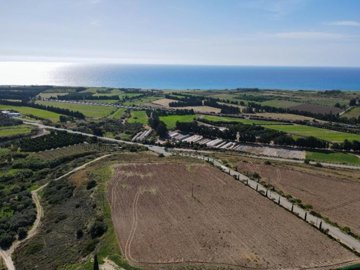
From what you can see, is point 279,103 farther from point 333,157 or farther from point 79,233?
point 79,233

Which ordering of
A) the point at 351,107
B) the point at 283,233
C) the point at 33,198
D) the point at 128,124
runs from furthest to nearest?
the point at 351,107 → the point at 128,124 → the point at 33,198 → the point at 283,233

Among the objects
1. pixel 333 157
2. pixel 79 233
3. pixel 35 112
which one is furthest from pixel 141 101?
pixel 79 233

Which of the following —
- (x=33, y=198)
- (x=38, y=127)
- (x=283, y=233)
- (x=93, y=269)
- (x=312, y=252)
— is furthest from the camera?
(x=38, y=127)

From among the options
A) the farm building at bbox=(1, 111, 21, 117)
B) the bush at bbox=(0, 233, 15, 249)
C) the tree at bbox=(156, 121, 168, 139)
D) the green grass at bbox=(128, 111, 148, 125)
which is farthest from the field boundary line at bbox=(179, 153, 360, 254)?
the farm building at bbox=(1, 111, 21, 117)

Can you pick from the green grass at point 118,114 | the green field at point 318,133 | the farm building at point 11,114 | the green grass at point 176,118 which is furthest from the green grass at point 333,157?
the farm building at point 11,114

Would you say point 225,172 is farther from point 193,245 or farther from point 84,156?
point 84,156

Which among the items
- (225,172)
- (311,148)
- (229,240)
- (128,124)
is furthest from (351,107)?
(229,240)
